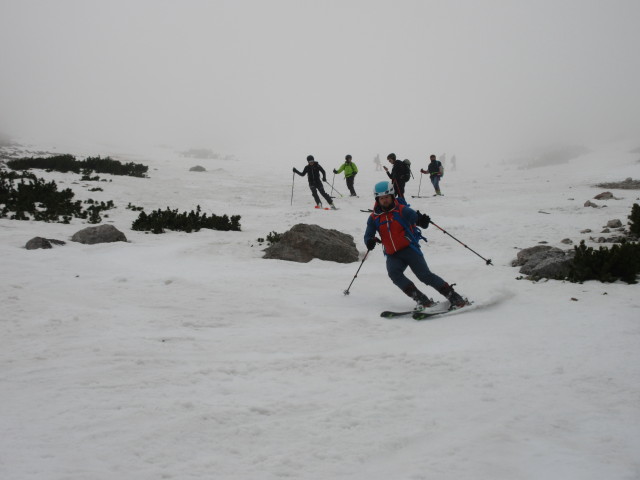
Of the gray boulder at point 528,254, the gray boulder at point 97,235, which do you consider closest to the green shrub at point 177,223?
the gray boulder at point 97,235

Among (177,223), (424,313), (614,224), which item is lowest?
(424,313)

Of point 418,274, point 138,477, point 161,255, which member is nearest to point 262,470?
point 138,477

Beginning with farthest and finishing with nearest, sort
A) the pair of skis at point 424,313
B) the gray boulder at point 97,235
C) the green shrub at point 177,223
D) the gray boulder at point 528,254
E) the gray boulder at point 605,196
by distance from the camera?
the gray boulder at point 605,196 < the green shrub at point 177,223 < the gray boulder at point 97,235 < the gray boulder at point 528,254 < the pair of skis at point 424,313

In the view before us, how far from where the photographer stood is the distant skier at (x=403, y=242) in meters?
5.62

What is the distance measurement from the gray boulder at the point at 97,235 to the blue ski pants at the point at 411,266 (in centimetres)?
678

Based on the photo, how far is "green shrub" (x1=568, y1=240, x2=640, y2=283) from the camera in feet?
18.8

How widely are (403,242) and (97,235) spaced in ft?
23.8

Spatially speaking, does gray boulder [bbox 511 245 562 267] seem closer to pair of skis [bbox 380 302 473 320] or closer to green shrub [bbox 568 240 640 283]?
green shrub [bbox 568 240 640 283]

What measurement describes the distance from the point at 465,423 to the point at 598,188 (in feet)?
64.0

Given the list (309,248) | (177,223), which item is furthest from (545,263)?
(177,223)

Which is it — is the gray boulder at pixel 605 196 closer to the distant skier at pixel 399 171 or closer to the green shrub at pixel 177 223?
the distant skier at pixel 399 171

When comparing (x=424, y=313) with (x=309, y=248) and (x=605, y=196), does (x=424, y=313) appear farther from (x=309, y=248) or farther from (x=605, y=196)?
(x=605, y=196)

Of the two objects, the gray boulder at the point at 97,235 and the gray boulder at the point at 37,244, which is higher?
the gray boulder at the point at 97,235

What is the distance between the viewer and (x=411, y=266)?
575 centimetres
